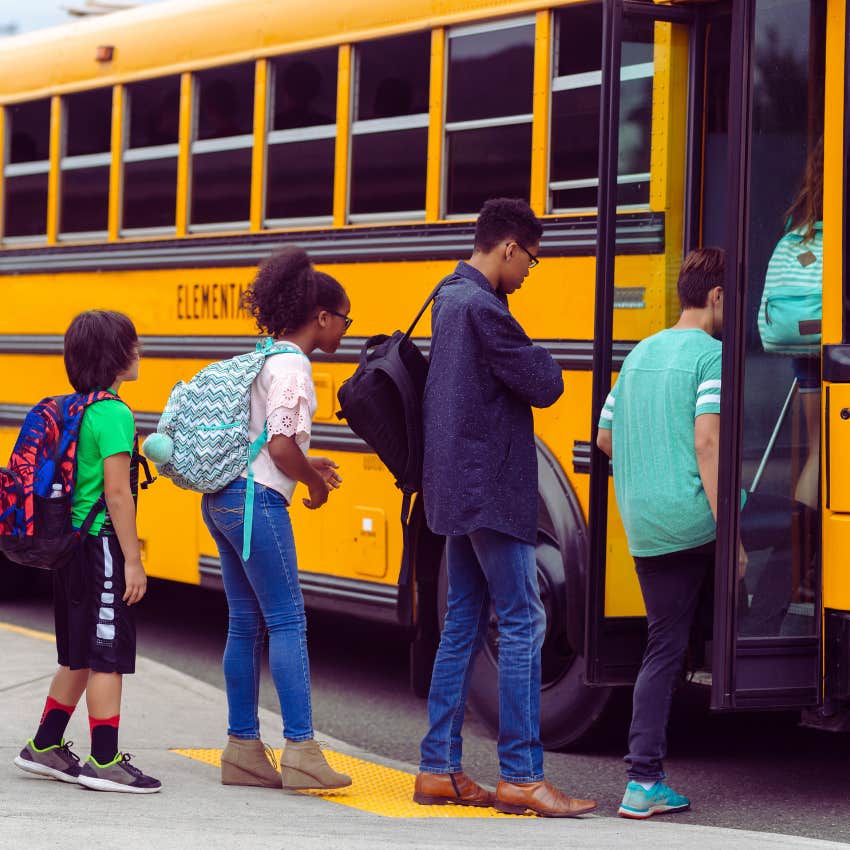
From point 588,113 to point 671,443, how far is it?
1.31 metres

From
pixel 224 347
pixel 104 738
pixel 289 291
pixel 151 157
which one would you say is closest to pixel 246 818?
pixel 104 738

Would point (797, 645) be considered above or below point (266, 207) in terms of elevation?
below

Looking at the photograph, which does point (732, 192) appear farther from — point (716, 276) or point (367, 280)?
point (367, 280)

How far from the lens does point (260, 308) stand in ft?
17.2

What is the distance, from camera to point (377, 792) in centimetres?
543

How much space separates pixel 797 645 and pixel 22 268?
4.78 m

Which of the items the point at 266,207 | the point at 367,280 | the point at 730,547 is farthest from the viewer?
the point at 266,207

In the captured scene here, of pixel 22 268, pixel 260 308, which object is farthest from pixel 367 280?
pixel 22 268

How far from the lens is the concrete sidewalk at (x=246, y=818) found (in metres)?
4.44

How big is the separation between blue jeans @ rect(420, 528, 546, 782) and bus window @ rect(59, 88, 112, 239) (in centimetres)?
354

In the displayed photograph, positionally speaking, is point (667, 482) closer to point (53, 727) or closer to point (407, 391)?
point (407, 391)

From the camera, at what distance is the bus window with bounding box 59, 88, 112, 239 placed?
8.18 m

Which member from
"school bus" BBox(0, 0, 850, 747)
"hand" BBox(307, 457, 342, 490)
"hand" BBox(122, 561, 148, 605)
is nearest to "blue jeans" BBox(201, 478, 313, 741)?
"hand" BBox(307, 457, 342, 490)

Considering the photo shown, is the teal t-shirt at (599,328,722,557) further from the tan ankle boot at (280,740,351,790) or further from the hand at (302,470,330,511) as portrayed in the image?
the tan ankle boot at (280,740,351,790)
